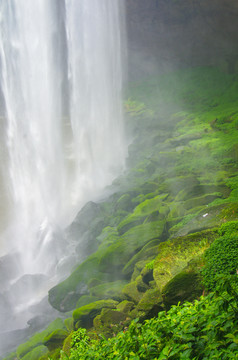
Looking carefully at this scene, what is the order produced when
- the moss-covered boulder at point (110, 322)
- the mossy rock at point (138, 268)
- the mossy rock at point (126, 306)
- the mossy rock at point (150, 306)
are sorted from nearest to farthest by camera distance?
the mossy rock at point (150, 306), the moss-covered boulder at point (110, 322), the mossy rock at point (126, 306), the mossy rock at point (138, 268)

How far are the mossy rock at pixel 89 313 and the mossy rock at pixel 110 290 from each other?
9.0 inches

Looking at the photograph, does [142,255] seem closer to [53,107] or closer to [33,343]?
[33,343]

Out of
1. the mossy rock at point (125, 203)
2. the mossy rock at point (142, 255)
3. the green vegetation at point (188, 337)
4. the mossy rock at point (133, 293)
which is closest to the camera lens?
the green vegetation at point (188, 337)

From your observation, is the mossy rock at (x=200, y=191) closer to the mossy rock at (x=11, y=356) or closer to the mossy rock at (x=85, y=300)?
the mossy rock at (x=85, y=300)

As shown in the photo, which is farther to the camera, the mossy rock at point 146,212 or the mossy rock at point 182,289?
the mossy rock at point 146,212

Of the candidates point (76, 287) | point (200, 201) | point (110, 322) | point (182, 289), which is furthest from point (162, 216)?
point (182, 289)

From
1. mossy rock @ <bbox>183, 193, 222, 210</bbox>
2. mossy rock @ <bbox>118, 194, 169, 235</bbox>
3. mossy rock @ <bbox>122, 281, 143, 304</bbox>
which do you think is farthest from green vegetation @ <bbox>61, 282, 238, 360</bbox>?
mossy rock @ <bbox>118, 194, 169, 235</bbox>

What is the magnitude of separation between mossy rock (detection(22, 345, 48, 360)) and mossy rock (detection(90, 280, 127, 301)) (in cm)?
138

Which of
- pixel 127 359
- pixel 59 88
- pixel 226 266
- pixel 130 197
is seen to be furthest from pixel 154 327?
pixel 59 88

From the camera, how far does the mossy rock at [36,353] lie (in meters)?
5.77

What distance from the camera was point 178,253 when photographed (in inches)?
200

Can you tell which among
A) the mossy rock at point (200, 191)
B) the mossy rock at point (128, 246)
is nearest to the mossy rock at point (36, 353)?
the mossy rock at point (128, 246)

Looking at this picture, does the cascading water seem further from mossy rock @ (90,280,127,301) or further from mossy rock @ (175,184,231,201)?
mossy rock @ (90,280,127,301)

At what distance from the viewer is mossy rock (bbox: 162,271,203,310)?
3.90m
